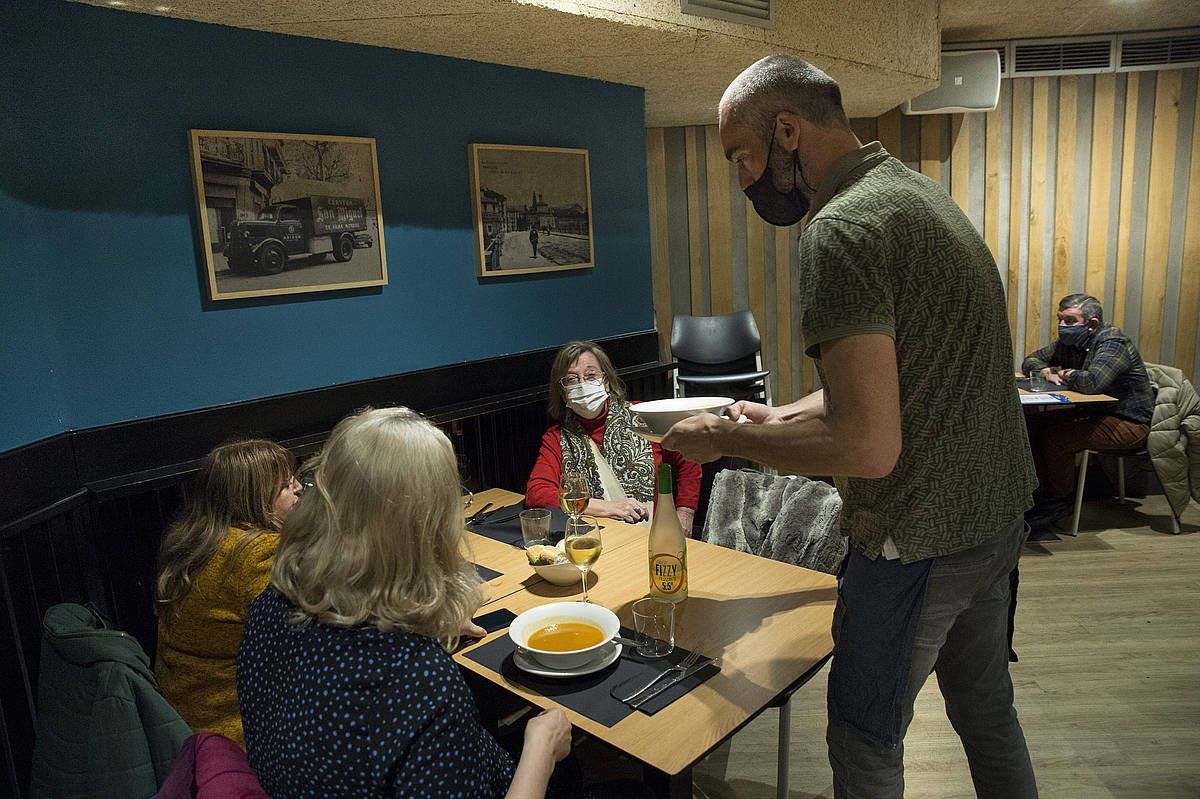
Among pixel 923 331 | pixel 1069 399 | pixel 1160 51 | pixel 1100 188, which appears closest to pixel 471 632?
pixel 923 331

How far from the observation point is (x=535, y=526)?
6.77 feet

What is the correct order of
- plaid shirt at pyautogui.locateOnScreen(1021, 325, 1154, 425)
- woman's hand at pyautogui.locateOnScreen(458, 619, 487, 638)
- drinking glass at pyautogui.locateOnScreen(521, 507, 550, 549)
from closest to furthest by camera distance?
woman's hand at pyautogui.locateOnScreen(458, 619, 487, 638), drinking glass at pyautogui.locateOnScreen(521, 507, 550, 549), plaid shirt at pyautogui.locateOnScreen(1021, 325, 1154, 425)

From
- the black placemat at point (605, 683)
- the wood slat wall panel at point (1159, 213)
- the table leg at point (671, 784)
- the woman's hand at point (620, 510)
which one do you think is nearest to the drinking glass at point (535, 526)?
the black placemat at point (605, 683)

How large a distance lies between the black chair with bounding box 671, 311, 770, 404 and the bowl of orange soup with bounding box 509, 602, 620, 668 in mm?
3084

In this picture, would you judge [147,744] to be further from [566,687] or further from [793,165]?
[793,165]

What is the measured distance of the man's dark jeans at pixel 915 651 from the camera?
1.42 meters

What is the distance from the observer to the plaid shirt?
420 centimetres

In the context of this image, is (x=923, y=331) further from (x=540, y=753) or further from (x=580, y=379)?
(x=580, y=379)

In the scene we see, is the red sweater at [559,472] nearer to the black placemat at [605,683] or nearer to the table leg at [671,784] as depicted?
the black placemat at [605,683]

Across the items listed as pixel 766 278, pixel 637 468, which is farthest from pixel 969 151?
pixel 637 468

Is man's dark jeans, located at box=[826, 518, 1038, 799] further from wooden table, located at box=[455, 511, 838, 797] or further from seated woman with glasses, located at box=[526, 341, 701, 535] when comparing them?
seated woman with glasses, located at box=[526, 341, 701, 535]

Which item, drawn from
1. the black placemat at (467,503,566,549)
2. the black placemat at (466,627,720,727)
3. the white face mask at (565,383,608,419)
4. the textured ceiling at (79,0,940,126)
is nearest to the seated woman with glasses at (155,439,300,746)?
the black placemat at (466,627,720,727)

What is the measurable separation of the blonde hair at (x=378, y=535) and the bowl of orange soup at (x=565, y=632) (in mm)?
284

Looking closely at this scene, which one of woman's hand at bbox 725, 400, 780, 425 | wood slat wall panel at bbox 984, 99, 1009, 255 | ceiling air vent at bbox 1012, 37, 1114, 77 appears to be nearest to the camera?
woman's hand at bbox 725, 400, 780, 425
